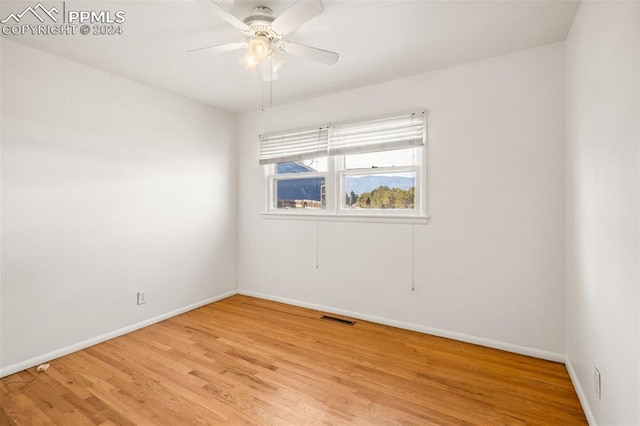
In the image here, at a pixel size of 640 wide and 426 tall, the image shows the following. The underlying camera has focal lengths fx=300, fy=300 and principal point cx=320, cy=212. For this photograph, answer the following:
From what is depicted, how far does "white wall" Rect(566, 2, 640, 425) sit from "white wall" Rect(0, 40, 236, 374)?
3.59m

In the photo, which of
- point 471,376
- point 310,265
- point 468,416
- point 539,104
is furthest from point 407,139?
point 468,416

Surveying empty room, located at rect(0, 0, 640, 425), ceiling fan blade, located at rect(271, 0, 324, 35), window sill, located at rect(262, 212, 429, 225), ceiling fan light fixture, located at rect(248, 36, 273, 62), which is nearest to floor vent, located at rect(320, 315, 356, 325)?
empty room, located at rect(0, 0, 640, 425)

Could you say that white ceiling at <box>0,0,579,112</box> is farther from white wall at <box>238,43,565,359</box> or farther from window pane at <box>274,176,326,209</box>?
window pane at <box>274,176,326,209</box>

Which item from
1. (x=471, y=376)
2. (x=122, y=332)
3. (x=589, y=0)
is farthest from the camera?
(x=122, y=332)

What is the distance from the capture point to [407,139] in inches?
116

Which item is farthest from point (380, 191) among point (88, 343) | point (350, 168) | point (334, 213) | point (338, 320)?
point (88, 343)

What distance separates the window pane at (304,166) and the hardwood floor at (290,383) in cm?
185

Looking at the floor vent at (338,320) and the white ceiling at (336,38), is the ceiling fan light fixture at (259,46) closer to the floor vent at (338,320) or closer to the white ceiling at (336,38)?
the white ceiling at (336,38)

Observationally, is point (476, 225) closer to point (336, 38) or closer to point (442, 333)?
point (442, 333)

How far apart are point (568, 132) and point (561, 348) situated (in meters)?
1.66

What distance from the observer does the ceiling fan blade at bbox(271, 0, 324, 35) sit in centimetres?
156

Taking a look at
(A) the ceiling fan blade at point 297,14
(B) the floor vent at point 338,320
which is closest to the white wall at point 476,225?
(B) the floor vent at point 338,320

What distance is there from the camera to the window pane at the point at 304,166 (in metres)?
3.62

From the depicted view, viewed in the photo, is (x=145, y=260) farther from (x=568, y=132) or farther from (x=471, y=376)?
(x=568, y=132)
